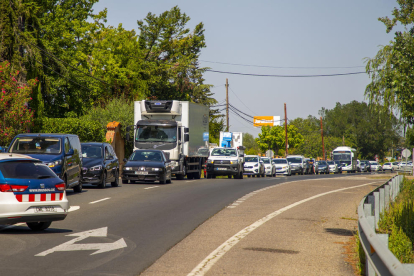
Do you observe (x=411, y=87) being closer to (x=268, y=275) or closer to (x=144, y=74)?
(x=268, y=275)

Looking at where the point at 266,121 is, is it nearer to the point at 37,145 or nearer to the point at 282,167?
the point at 282,167

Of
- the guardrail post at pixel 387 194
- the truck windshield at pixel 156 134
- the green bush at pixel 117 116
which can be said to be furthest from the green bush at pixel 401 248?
the green bush at pixel 117 116

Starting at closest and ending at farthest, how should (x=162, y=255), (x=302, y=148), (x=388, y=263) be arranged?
1. (x=388, y=263)
2. (x=162, y=255)
3. (x=302, y=148)

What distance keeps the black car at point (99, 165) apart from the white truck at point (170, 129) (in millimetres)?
5585

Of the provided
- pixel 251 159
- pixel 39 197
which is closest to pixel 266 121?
pixel 251 159

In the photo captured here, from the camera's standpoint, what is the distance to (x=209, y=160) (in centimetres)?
3609

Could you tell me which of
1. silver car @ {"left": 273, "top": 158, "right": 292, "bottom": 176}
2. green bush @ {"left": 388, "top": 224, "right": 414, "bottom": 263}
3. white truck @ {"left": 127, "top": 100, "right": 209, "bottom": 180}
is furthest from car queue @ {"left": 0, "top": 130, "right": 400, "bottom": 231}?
silver car @ {"left": 273, "top": 158, "right": 292, "bottom": 176}

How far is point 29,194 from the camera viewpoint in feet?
35.8

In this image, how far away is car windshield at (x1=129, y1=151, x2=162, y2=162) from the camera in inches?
1088

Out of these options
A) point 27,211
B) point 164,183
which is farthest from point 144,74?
point 27,211

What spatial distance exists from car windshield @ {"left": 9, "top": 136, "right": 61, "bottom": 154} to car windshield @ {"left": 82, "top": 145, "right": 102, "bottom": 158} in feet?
15.7

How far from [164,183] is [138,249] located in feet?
58.3

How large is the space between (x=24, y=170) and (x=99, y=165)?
11.8 metres

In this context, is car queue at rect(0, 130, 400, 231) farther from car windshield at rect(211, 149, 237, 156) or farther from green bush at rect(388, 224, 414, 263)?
green bush at rect(388, 224, 414, 263)
